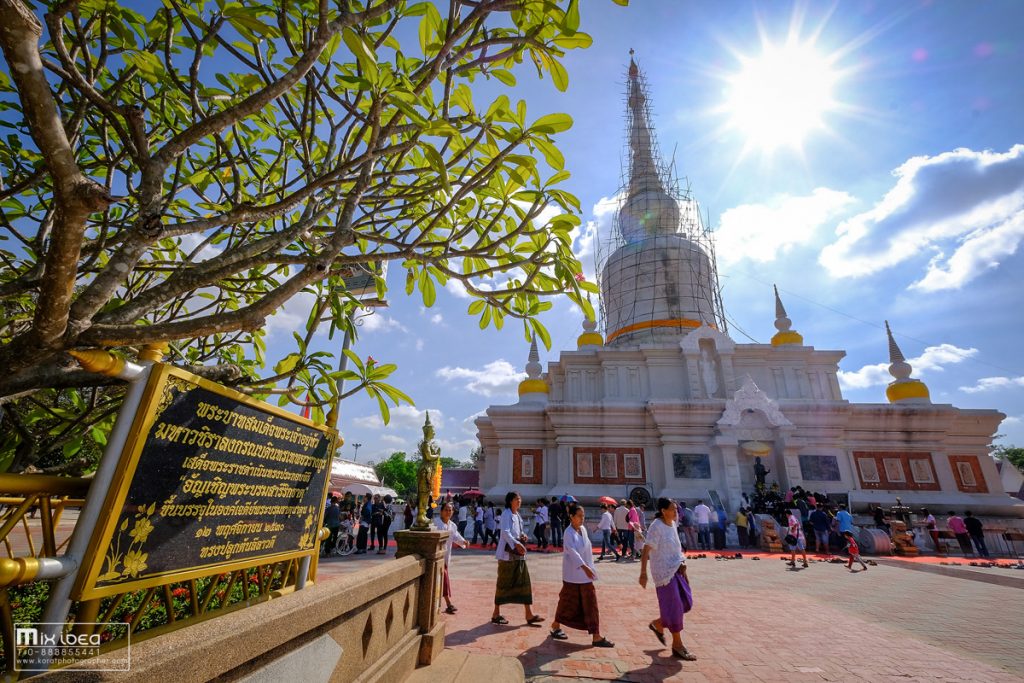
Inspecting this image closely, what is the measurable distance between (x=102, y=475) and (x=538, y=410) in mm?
17638

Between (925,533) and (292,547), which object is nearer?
(292,547)

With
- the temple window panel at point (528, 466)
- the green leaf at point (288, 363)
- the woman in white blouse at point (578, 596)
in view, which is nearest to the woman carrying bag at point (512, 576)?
the woman in white blouse at point (578, 596)

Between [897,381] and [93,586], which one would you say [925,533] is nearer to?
[897,381]

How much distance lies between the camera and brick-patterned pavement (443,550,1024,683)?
408 centimetres

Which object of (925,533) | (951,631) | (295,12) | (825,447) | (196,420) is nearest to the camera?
(196,420)

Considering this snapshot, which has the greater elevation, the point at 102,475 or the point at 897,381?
the point at 897,381

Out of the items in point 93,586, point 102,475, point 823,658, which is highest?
point 102,475

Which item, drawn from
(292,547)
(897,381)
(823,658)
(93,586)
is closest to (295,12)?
(93,586)

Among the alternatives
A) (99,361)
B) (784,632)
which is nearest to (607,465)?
(784,632)

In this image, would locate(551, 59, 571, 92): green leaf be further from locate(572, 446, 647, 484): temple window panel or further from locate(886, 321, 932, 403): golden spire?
locate(886, 321, 932, 403): golden spire

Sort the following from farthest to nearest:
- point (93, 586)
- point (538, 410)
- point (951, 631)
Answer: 1. point (538, 410)
2. point (951, 631)
3. point (93, 586)

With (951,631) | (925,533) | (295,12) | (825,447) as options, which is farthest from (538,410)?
(295,12)

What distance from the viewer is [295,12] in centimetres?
265

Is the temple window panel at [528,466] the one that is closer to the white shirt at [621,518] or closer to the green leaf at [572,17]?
the white shirt at [621,518]
